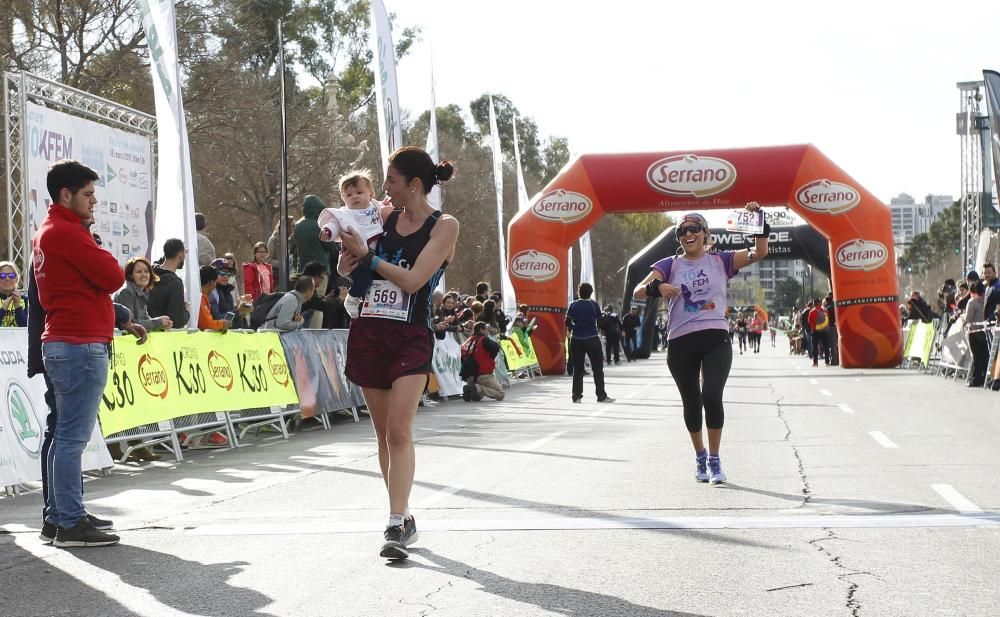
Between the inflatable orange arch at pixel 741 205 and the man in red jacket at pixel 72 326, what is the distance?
24060 millimetres

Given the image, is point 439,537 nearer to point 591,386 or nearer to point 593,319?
point 593,319

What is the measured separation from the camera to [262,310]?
1483 cm

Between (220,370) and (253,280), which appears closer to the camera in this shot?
(220,370)

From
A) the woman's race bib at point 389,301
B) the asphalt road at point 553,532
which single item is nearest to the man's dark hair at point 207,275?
the asphalt road at point 553,532

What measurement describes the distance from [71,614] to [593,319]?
14.7 m

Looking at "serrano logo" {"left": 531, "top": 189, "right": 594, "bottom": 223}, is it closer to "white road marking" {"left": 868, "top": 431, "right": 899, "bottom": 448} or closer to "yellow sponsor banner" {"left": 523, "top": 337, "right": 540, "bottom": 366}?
"yellow sponsor banner" {"left": 523, "top": 337, "right": 540, "bottom": 366}

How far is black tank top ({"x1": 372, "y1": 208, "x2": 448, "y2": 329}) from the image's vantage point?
618cm

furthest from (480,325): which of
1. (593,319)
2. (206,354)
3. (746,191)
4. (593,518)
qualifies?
(593,518)

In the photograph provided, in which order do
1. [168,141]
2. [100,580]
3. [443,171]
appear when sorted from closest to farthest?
[100,580]
[443,171]
[168,141]

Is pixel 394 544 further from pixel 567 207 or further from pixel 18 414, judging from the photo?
pixel 567 207

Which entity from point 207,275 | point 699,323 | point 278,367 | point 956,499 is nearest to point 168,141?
point 207,275

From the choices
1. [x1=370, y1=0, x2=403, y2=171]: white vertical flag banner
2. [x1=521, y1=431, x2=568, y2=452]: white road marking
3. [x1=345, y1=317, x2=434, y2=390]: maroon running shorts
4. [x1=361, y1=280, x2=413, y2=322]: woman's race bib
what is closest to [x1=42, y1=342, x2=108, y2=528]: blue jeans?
[x1=345, y1=317, x2=434, y2=390]: maroon running shorts

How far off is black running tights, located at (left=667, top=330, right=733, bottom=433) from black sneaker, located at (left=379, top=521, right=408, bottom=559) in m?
3.34

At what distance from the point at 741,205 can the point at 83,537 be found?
82.0ft
